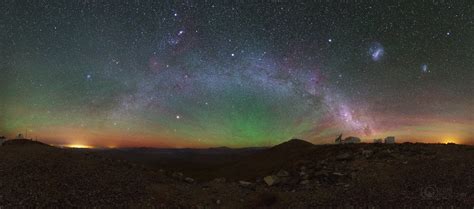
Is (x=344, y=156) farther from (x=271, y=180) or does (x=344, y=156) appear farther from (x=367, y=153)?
(x=271, y=180)

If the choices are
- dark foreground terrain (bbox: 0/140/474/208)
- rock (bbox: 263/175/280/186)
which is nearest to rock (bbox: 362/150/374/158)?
dark foreground terrain (bbox: 0/140/474/208)

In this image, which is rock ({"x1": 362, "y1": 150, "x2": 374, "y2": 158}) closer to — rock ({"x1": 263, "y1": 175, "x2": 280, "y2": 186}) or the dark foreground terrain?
the dark foreground terrain

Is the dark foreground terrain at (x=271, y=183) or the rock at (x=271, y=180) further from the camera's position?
the rock at (x=271, y=180)

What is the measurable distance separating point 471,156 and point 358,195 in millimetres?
9641

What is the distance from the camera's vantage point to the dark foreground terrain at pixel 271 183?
51.0 feet

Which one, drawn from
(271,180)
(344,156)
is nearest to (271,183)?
(271,180)

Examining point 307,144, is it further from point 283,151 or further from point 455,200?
point 455,200

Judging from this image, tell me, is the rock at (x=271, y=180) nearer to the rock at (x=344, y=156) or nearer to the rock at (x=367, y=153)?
the rock at (x=344, y=156)

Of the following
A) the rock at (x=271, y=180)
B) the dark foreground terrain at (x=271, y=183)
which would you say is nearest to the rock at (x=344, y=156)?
the dark foreground terrain at (x=271, y=183)

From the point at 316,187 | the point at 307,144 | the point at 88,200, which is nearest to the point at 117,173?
the point at 88,200

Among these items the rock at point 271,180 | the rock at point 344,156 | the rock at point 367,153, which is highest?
the rock at point 367,153

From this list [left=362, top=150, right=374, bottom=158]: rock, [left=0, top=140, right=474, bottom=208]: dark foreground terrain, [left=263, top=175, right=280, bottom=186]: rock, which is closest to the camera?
[left=0, top=140, right=474, bottom=208]: dark foreground terrain

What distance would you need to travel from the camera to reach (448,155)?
23.0m

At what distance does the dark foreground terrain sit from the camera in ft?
51.0
